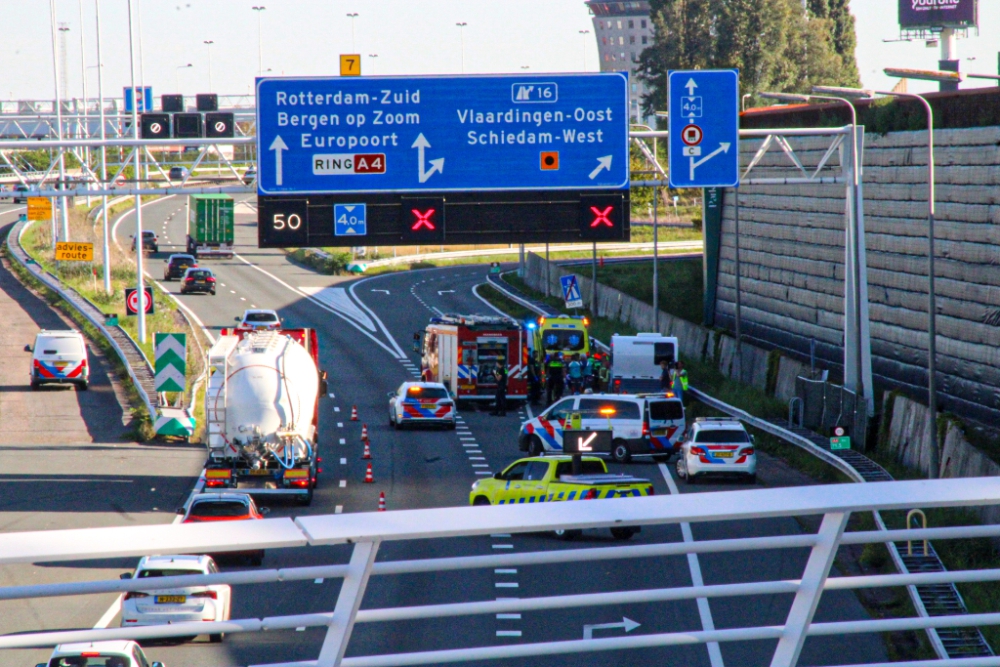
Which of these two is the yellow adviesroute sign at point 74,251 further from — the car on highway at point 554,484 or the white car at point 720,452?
the car on highway at point 554,484

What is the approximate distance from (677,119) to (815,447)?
9606 millimetres

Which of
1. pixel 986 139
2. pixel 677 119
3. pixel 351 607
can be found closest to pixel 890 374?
pixel 986 139

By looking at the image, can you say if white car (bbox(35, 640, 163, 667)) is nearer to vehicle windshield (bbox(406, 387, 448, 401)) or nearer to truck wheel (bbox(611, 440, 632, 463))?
truck wheel (bbox(611, 440, 632, 463))

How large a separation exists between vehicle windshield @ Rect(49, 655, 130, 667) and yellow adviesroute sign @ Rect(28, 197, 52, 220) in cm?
6393

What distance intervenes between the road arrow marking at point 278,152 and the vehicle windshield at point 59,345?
2423 cm

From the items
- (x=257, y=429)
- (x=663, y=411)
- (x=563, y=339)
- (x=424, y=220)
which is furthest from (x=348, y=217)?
(x=563, y=339)

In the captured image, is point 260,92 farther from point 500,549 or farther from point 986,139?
point 986,139

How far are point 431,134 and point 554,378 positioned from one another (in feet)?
65.9

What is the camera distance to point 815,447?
105ft

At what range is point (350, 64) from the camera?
27141 millimetres

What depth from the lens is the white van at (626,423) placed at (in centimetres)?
3516

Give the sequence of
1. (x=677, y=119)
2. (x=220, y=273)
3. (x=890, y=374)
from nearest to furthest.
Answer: (x=677, y=119), (x=890, y=374), (x=220, y=273)

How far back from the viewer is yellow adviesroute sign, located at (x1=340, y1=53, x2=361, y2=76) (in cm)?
2680

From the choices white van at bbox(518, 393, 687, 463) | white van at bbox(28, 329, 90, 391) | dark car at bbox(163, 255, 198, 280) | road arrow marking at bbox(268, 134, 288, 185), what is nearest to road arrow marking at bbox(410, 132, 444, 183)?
road arrow marking at bbox(268, 134, 288, 185)
